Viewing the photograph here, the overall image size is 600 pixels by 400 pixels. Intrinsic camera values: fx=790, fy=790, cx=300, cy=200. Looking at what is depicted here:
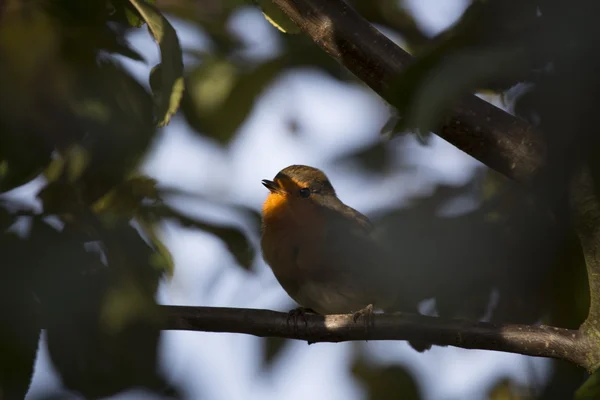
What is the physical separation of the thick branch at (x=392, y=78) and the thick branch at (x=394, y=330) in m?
0.59

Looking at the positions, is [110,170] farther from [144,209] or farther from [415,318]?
[415,318]

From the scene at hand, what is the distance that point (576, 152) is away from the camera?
41.3 inches

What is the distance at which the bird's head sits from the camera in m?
5.21

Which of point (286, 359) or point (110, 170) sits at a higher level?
point (110, 170)

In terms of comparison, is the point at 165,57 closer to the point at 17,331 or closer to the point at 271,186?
the point at 17,331

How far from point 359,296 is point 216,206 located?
1974 mm

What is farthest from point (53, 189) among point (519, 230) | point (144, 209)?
point (519, 230)

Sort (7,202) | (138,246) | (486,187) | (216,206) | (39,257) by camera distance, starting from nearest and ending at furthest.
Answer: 1. (39,257)
2. (138,246)
3. (7,202)
4. (216,206)
5. (486,187)

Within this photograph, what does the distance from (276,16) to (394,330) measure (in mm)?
1187

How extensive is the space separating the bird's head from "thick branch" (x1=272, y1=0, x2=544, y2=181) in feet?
8.70

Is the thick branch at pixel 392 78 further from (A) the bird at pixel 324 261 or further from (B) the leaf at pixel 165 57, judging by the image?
(A) the bird at pixel 324 261

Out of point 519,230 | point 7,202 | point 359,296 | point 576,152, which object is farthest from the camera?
point 359,296

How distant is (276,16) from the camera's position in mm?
2605

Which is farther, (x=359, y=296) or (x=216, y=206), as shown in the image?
(x=359, y=296)
